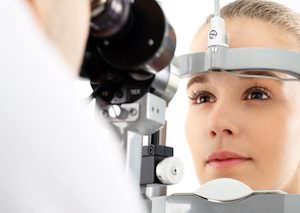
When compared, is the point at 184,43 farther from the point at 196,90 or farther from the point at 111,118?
the point at 111,118

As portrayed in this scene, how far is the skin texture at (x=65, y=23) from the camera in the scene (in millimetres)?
265

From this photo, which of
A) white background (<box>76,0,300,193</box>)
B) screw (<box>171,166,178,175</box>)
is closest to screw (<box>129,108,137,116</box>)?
screw (<box>171,166,178,175</box>)

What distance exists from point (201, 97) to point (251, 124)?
0.13m

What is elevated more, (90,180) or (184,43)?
(184,43)

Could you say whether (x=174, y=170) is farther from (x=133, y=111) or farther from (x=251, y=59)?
(x=251, y=59)

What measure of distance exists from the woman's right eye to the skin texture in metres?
0.69

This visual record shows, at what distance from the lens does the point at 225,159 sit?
91 centimetres

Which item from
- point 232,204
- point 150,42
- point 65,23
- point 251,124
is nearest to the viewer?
point 65,23

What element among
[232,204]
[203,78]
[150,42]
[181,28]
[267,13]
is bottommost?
[232,204]

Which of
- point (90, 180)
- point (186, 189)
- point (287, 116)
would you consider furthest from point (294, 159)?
point (90, 180)

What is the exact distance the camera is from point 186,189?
135cm

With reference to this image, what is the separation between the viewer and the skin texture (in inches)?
10.4

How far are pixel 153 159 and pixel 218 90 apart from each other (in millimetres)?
260

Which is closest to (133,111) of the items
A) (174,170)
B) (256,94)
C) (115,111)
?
(115,111)
